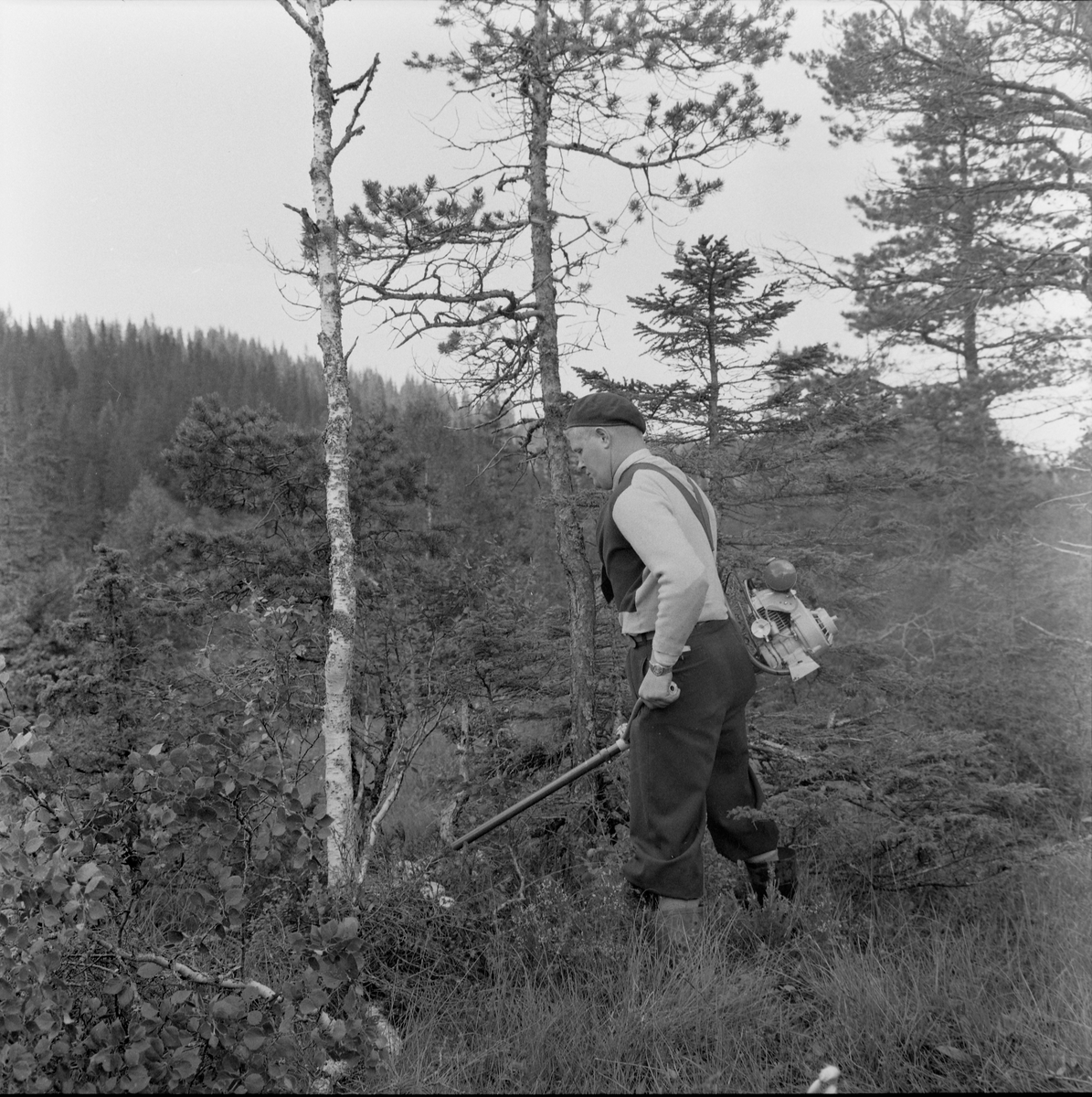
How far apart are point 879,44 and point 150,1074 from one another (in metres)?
10.8

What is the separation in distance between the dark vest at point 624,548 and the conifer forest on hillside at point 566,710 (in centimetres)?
123

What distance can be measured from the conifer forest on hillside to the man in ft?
1.12

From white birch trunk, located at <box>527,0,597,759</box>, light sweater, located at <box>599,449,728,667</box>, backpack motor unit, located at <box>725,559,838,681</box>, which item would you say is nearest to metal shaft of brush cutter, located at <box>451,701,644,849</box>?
light sweater, located at <box>599,449,728,667</box>

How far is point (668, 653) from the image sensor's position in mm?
2973

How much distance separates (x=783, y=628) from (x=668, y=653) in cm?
83

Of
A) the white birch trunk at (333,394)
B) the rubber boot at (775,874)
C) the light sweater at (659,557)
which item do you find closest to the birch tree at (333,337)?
the white birch trunk at (333,394)

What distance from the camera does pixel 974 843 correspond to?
156 inches

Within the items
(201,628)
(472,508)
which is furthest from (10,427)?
(201,628)

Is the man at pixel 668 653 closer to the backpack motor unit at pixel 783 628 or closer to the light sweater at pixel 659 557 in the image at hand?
the light sweater at pixel 659 557

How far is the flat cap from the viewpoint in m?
3.38

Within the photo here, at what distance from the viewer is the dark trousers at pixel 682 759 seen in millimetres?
3135

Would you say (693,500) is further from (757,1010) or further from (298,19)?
(298,19)

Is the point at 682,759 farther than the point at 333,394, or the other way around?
the point at 333,394

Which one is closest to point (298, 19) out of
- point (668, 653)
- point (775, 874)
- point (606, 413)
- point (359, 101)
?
point (359, 101)
